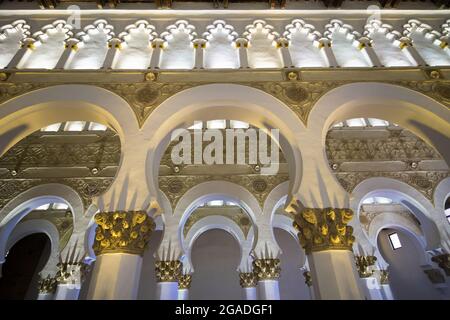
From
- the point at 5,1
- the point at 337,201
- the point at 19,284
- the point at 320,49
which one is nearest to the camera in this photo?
the point at 337,201

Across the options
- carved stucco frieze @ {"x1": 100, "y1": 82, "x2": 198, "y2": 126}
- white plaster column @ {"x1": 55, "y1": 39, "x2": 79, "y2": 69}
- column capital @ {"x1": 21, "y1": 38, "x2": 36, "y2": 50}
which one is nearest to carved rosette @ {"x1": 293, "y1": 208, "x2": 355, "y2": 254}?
carved stucco frieze @ {"x1": 100, "y1": 82, "x2": 198, "y2": 126}

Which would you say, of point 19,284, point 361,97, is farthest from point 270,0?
point 19,284

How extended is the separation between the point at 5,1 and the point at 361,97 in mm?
6394

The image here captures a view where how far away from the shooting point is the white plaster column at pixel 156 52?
4344 millimetres

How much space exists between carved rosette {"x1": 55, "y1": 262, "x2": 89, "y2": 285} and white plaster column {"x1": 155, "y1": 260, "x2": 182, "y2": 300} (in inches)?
60.6

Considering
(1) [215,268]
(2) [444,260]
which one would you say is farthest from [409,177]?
(1) [215,268]

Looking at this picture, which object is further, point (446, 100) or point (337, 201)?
point (446, 100)

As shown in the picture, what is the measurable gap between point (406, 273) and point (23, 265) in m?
12.4

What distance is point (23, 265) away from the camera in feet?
29.7

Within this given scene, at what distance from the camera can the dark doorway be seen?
28.1 ft

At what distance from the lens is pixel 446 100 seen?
3988mm

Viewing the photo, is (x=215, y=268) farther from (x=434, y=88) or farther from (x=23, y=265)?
(x=434, y=88)

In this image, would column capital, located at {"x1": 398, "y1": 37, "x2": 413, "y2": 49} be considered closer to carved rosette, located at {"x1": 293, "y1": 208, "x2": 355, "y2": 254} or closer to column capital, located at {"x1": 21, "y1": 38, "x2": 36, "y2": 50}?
carved rosette, located at {"x1": 293, "y1": 208, "x2": 355, "y2": 254}

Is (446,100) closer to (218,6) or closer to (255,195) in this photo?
(255,195)
